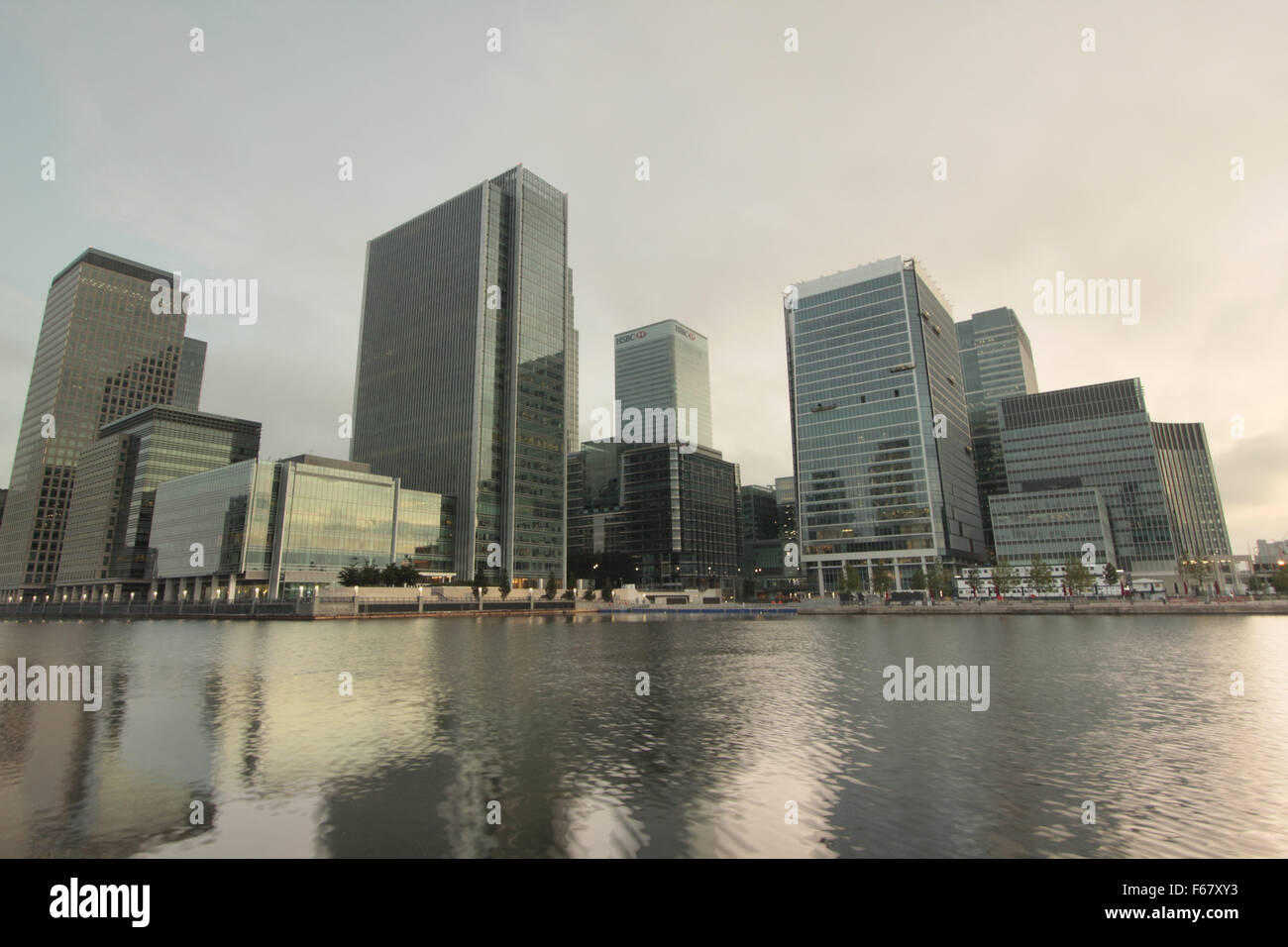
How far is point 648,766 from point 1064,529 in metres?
215

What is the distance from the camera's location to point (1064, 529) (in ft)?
638

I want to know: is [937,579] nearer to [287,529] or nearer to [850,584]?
[850,584]

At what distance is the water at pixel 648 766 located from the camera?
601 inches

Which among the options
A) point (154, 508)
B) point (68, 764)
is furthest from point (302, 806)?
point (154, 508)

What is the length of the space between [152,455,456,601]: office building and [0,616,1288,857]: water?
126426mm

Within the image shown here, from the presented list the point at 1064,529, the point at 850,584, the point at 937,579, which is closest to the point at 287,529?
the point at 850,584

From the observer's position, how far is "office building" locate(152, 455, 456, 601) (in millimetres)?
155000

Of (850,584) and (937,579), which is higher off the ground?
(937,579)

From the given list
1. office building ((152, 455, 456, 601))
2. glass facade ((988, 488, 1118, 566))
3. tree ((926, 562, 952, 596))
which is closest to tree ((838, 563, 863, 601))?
tree ((926, 562, 952, 596))

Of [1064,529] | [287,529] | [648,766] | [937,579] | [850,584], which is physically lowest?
[648,766]

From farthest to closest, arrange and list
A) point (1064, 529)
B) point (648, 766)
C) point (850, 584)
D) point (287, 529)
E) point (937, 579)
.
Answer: point (1064, 529)
point (937, 579)
point (850, 584)
point (287, 529)
point (648, 766)
